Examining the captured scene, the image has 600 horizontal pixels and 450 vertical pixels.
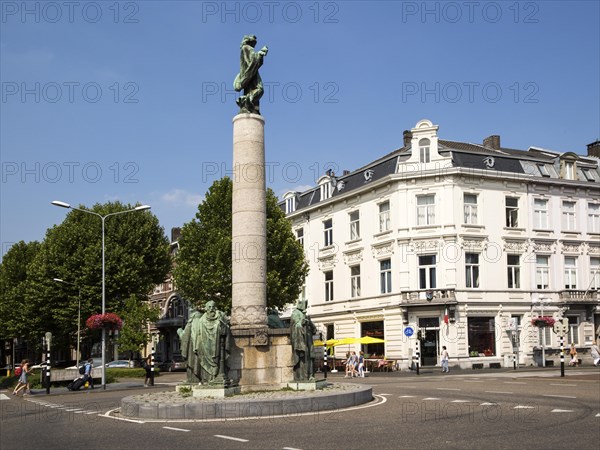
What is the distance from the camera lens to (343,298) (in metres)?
55.2

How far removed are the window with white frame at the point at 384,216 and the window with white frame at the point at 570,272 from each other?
12813mm

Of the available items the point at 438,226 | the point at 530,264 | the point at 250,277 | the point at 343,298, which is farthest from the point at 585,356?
the point at 250,277

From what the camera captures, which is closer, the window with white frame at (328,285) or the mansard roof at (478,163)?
the mansard roof at (478,163)

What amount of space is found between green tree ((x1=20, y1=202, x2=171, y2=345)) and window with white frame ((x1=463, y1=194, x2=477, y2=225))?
22.9m

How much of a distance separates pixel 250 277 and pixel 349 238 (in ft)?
115

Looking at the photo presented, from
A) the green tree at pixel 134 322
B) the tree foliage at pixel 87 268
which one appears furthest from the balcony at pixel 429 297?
the tree foliage at pixel 87 268

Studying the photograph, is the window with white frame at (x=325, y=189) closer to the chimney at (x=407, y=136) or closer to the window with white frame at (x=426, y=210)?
the chimney at (x=407, y=136)

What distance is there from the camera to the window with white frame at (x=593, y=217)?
5300 centimetres

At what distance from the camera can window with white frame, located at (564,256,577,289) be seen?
169 feet

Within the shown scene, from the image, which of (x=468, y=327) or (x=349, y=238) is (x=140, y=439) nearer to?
(x=468, y=327)

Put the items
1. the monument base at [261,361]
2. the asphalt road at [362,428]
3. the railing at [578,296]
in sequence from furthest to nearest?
the railing at [578,296] → the monument base at [261,361] → the asphalt road at [362,428]

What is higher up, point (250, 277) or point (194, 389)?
point (250, 277)

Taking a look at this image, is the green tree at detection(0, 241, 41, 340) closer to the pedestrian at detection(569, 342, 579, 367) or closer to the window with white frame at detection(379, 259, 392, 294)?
the window with white frame at detection(379, 259, 392, 294)

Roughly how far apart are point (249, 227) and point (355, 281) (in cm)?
3406
